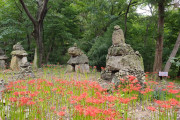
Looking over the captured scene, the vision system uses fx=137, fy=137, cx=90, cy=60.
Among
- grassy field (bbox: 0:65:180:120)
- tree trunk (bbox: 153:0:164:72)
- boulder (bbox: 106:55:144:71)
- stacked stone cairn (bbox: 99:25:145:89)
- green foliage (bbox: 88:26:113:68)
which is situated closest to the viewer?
grassy field (bbox: 0:65:180:120)

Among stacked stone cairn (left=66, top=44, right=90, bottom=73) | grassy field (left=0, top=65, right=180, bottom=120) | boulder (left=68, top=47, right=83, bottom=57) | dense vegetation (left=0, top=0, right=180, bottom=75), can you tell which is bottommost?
grassy field (left=0, top=65, right=180, bottom=120)

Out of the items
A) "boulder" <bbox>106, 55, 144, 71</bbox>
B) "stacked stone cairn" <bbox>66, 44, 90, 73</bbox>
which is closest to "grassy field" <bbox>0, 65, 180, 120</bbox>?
"boulder" <bbox>106, 55, 144, 71</bbox>

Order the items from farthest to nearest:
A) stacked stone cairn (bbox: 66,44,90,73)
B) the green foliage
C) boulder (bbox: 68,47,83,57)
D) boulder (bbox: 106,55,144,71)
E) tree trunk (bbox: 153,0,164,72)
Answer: the green foliage, boulder (bbox: 68,47,83,57), stacked stone cairn (bbox: 66,44,90,73), tree trunk (bbox: 153,0,164,72), boulder (bbox: 106,55,144,71)

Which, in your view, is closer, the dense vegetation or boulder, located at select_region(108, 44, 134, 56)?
boulder, located at select_region(108, 44, 134, 56)

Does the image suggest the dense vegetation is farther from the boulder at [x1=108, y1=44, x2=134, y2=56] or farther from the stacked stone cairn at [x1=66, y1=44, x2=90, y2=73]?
the boulder at [x1=108, y1=44, x2=134, y2=56]

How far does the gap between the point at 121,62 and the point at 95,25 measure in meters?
9.89

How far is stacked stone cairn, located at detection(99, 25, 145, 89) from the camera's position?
21.0 feet

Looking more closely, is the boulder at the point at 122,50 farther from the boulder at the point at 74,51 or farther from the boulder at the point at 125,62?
the boulder at the point at 74,51

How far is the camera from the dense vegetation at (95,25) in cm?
1282

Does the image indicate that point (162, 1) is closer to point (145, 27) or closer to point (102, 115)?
point (145, 27)

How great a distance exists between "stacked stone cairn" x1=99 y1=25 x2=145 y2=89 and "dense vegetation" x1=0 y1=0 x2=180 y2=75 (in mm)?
4838

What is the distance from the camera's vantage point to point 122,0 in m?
14.9

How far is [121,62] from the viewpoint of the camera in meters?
7.28

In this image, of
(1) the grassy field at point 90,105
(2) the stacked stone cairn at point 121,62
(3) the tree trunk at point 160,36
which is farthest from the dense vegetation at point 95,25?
(1) the grassy field at point 90,105
